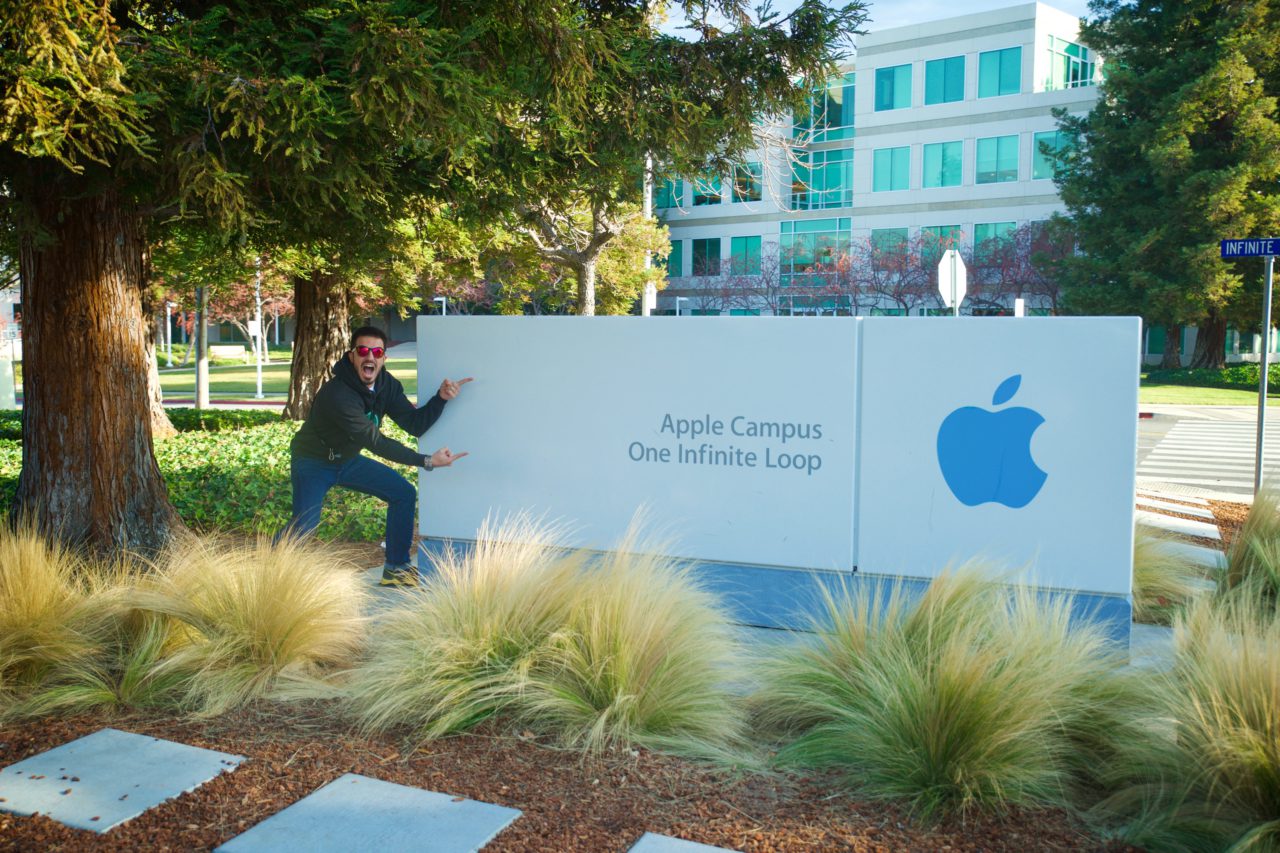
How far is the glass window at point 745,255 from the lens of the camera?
193 feet

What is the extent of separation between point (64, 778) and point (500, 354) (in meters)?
3.73

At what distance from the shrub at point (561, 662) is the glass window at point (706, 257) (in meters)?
57.2

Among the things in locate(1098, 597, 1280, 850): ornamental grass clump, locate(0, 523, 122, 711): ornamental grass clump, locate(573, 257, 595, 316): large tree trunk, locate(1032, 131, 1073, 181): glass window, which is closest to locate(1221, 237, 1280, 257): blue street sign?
locate(1098, 597, 1280, 850): ornamental grass clump

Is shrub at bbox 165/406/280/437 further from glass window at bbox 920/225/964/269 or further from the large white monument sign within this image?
glass window at bbox 920/225/964/269

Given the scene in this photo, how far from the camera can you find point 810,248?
56781mm

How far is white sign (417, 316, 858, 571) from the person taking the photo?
6.19m

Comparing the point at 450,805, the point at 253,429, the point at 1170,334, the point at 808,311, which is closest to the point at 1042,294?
the point at 1170,334

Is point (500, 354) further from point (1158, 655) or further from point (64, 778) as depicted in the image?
point (1158, 655)

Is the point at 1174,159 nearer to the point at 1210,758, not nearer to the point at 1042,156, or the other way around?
the point at 1042,156

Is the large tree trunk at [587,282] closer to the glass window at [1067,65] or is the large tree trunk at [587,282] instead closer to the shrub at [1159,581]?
the shrub at [1159,581]

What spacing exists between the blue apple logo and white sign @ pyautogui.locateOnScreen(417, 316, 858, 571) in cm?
56

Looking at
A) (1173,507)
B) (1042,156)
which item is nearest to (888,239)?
(1042,156)

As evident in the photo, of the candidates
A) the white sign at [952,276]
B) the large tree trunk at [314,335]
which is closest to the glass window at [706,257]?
the white sign at [952,276]

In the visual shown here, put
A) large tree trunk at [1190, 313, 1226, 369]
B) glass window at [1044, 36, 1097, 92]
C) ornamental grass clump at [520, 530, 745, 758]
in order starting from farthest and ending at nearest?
1. glass window at [1044, 36, 1097, 92]
2. large tree trunk at [1190, 313, 1226, 369]
3. ornamental grass clump at [520, 530, 745, 758]
